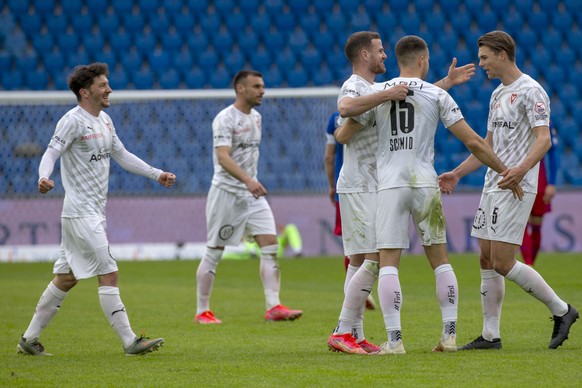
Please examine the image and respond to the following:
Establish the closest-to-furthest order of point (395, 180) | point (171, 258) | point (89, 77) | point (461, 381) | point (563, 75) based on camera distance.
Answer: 1. point (461, 381)
2. point (395, 180)
3. point (89, 77)
4. point (171, 258)
5. point (563, 75)

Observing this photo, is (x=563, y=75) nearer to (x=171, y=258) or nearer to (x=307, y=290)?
(x=171, y=258)

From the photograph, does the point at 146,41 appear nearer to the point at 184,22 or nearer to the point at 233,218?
the point at 184,22

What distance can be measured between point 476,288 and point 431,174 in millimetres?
5651

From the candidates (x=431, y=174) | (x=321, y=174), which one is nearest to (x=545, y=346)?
(x=431, y=174)

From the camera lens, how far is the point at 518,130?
7.04m

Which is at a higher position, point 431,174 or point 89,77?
point 89,77

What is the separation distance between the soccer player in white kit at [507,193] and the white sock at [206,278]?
11.3ft

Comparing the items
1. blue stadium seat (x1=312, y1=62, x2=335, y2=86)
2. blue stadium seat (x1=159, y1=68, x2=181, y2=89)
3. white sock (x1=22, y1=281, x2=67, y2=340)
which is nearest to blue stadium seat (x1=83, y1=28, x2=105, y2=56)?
blue stadium seat (x1=159, y1=68, x2=181, y2=89)

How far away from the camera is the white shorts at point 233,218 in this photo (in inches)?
408

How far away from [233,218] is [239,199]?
0.67 ft

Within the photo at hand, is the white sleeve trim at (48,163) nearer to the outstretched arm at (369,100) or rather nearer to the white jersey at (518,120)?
the outstretched arm at (369,100)

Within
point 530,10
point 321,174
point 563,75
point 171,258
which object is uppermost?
point 530,10

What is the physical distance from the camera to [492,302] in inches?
283

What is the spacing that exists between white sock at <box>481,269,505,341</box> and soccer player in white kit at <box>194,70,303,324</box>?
318 centimetres
